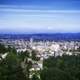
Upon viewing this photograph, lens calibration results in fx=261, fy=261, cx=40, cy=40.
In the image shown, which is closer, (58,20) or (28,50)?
(58,20)

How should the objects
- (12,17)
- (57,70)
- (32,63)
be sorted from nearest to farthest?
1. (57,70)
2. (12,17)
3. (32,63)

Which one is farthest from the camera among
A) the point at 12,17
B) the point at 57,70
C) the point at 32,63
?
the point at 32,63

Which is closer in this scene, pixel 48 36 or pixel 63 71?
pixel 63 71

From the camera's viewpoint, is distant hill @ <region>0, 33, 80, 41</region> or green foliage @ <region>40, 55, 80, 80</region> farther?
distant hill @ <region>0, 33, 80, 41</region>

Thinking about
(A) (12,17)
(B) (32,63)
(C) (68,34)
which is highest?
(A) (12,17)

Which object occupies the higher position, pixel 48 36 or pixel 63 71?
pixel 48 36

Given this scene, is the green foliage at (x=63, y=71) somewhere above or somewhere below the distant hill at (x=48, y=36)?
below

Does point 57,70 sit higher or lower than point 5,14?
lower

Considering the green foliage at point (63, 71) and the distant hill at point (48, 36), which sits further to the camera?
the distant hill at point (48, 36)

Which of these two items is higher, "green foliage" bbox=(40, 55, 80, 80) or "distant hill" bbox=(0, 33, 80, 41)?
"distant hill" bbox=(0, 33, 80, 41)

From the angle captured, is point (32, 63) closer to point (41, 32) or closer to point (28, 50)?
point (28, 50)

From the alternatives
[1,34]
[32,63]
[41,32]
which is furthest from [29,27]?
[32,63]
